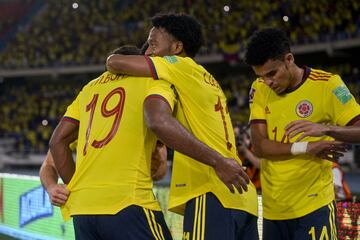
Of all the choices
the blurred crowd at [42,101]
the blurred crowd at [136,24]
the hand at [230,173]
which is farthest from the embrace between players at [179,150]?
the blurred crowd at [136,24]

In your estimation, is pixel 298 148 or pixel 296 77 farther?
pixel 296 77

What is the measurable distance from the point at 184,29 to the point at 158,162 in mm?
682

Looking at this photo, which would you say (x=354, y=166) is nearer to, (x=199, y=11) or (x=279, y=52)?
(x=199, y=11)

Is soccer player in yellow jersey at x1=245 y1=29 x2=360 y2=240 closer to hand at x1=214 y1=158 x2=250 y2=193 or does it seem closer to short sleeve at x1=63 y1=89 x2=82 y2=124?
hand at x1=214 y1=158 x2=250 y2=193

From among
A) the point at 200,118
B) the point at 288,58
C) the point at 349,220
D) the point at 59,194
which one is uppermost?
the point at 288,58

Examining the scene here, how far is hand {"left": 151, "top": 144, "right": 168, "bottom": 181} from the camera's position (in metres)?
2.93

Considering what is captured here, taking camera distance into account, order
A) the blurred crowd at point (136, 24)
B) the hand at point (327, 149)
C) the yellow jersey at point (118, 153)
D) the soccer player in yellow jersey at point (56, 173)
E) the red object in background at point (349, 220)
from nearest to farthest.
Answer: the yellow jersey at point (118, 153)
the soccer player in yellow jersey at point (56, 173)
the hand at point (327, 149)
the red object in background at point (349, 220)
the blurred crowd at point (136, 24)

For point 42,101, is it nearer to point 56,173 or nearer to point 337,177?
point 337,177

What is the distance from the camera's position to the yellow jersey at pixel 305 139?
3.23m

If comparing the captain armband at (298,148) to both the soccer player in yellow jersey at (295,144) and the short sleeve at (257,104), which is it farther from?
the short sleeve at (257,104)

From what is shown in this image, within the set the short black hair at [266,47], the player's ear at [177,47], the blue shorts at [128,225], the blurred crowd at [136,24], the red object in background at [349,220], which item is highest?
the blurred crowd at [136,24]

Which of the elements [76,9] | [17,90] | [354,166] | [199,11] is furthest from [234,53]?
[17,90]

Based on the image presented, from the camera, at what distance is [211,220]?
2697mm

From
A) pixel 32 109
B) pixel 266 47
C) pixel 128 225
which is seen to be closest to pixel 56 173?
pixel 128 225
